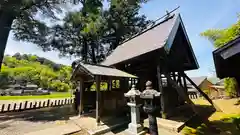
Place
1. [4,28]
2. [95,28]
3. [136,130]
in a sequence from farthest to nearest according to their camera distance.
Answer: [95,28] → [4,28] → [136,130]

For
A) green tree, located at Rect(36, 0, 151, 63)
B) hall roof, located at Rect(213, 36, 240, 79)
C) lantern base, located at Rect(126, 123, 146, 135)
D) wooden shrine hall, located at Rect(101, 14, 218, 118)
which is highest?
→ green tree, located at Rect(36, 0, 151, 63)

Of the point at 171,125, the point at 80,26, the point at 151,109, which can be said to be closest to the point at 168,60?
the point at 171,125

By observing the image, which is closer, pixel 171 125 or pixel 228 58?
pixel 228 58

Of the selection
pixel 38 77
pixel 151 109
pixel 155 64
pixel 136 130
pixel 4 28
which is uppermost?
pixel 4 28

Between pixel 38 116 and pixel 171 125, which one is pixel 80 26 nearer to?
pixel 38 116

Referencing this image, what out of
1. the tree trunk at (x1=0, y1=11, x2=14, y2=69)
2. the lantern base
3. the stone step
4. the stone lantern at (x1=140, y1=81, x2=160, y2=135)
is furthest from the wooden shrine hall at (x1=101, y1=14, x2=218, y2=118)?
the tree trunk at (x1=0, y1=11, x2=14, y2=69)

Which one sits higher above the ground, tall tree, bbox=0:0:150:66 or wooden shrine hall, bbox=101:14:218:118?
tall tree, bbox=0:0:150:66

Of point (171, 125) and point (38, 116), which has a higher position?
point (171, 125)

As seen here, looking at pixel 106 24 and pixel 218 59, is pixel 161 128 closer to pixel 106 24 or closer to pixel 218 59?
pixel 218 59

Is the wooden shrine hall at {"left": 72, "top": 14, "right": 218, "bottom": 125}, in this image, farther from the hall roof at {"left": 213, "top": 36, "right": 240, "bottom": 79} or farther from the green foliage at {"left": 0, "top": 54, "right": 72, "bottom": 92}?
the green foliage at {"left": 0, "top": 54, "right": 72, "bottom": 92}

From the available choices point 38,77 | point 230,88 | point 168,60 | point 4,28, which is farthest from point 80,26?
point 38,77

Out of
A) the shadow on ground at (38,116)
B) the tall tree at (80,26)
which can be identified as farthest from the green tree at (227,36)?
the shadow on ground at (38,116)

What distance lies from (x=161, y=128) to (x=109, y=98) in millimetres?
3722

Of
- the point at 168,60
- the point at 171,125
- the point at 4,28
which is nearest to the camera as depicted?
the point at 171,125
